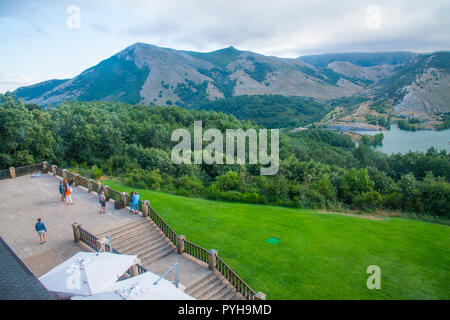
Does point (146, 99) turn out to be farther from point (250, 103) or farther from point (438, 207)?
point (438, 207)

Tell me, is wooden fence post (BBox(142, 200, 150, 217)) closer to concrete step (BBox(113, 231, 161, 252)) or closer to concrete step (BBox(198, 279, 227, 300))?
concrete step (BBox(113, 231, 161, 252))

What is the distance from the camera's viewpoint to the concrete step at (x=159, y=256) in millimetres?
13475

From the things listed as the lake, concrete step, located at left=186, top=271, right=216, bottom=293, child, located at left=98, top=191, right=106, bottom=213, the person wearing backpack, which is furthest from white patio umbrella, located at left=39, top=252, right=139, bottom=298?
the lake

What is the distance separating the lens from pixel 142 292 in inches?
288

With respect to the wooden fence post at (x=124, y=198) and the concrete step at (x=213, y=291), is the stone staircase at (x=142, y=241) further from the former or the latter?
the concrete step at (x=213, y=291)

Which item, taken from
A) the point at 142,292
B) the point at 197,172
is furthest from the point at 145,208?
the point at 197,172

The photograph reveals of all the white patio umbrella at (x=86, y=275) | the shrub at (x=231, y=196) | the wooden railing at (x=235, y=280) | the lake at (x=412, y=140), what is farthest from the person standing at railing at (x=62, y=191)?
the lake at (x=412, y=140)

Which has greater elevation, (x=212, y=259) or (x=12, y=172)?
(x=12, y=172)

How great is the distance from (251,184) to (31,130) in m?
24.1

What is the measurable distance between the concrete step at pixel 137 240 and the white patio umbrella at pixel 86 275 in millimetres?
4897

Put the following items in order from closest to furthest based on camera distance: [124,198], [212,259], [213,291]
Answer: [213,291] < [212,259] < [124,198]

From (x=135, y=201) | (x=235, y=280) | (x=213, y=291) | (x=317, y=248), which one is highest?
(x=135, y=201)

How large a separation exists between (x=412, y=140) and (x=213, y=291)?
12522 cm

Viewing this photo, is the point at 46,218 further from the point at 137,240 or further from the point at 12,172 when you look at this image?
the point at 12,172
